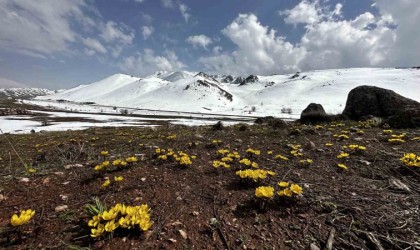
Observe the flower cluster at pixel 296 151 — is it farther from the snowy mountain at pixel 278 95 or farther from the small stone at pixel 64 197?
the snowy mountain at pixel 278 95

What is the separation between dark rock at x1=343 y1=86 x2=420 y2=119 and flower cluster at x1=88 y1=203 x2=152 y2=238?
19430 mm

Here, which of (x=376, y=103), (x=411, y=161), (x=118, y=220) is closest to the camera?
(x=118, y=220)

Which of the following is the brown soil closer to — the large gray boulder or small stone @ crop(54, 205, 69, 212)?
small stone @ crop(54, 205, 69, 212)

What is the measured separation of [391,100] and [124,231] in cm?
2080

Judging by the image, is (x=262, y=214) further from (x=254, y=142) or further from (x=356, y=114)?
(x=356, y=114)

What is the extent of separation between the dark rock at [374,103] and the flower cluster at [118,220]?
1943 cm

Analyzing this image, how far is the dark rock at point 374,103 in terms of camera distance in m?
17.0

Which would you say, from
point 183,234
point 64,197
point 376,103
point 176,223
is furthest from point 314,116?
point 64,197

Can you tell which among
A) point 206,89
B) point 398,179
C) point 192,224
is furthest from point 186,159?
point 206,89

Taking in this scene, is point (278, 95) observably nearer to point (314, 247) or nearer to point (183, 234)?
point (314, 247)

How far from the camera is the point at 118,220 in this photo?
3.66 meters

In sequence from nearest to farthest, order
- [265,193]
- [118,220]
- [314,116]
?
1. [118,220]
2. [265,193]
3. [314,116]

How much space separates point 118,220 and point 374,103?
823 inches

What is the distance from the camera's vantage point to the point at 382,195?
4.92 meters
